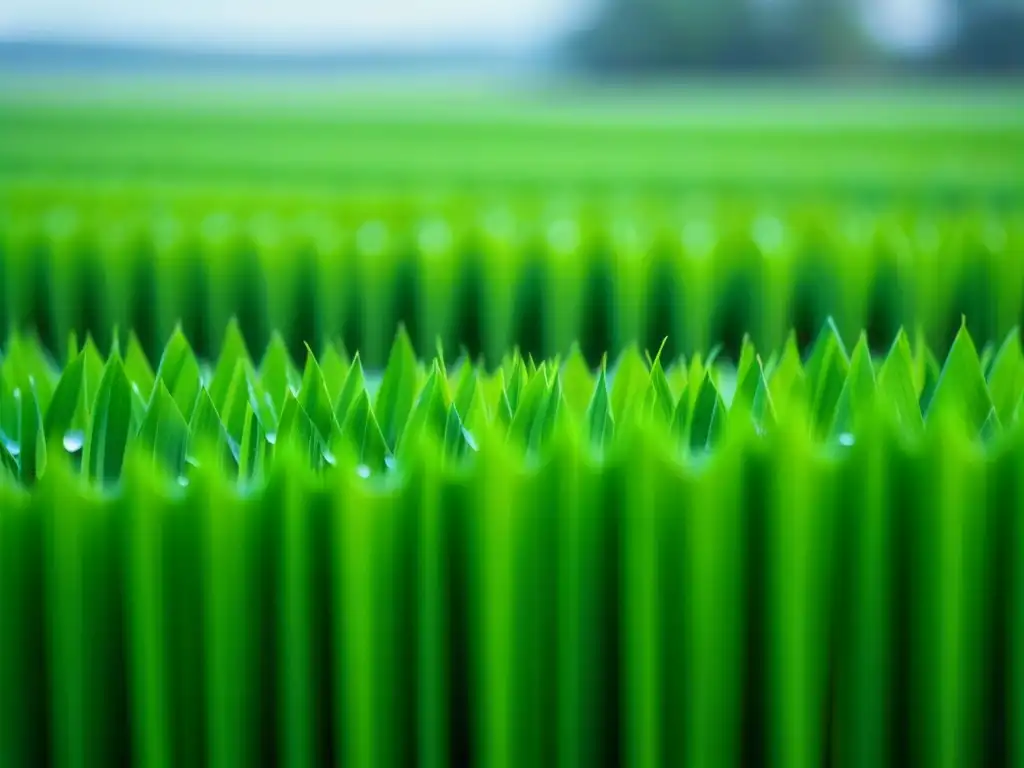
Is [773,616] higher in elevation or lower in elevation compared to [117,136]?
lower

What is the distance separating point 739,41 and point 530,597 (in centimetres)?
2809

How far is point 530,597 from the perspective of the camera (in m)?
1.13

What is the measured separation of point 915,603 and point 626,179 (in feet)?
20.8

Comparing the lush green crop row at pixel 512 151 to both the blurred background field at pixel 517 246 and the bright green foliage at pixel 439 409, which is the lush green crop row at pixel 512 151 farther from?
the bright green foliage at pixel 439 409

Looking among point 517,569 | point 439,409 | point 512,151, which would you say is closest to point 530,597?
point 517,569

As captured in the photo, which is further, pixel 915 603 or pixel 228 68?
pixel 228 68

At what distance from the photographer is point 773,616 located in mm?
1141

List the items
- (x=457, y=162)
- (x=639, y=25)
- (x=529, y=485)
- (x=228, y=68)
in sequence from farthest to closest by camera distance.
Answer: (x=228, y=68) → (x=639, y=25) → (x=457, y=162) → (x=529, y=485)

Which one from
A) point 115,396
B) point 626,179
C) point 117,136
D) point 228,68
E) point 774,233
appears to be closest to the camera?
point 115,396

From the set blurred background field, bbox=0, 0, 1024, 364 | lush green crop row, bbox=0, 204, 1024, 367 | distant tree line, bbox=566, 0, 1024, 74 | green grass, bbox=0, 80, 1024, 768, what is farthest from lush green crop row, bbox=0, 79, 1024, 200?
distant tree line, bbox=566, 0, 1024, 74

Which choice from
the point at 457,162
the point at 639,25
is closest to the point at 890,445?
the point at 457,162

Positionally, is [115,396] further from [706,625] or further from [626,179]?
[626,179]

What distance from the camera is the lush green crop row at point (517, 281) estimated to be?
3105 mm

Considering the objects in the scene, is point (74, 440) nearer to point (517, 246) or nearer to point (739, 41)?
point (517, 246)
